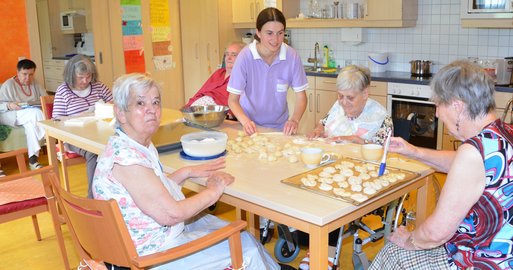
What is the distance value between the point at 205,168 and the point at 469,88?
1.08 m

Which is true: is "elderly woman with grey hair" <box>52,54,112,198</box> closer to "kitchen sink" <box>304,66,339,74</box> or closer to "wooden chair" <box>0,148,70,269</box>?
"wooden chair" <box>0,148,70,269</box>

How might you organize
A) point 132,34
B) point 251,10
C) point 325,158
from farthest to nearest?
point 132,34, point 251,10, point 325,158

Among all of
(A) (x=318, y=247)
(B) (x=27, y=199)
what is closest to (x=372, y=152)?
(A) (x=318, y=247)

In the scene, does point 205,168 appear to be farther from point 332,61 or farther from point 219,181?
point 332,61

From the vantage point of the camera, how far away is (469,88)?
5.41ft

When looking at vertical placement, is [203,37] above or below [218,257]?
above

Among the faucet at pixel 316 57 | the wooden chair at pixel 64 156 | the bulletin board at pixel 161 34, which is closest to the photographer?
the wooden chair at pixel 64 156

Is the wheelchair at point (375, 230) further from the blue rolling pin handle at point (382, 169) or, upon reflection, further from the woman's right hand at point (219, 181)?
the woman's right hand at point (219, 181)

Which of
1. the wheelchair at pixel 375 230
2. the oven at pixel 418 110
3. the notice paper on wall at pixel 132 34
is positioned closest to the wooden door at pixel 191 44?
the notice paper on wall at pixel 132 34

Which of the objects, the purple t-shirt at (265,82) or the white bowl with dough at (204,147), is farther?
the purple t-shirt at (265,82)

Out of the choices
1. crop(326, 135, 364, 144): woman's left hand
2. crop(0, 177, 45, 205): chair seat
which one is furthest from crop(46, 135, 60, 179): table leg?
crop(326, 135, 364, 144): woman's left hand

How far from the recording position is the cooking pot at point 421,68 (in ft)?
16.0

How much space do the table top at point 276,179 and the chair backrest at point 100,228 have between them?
1.56ft

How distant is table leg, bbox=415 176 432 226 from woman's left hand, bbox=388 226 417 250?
1.04 feet
